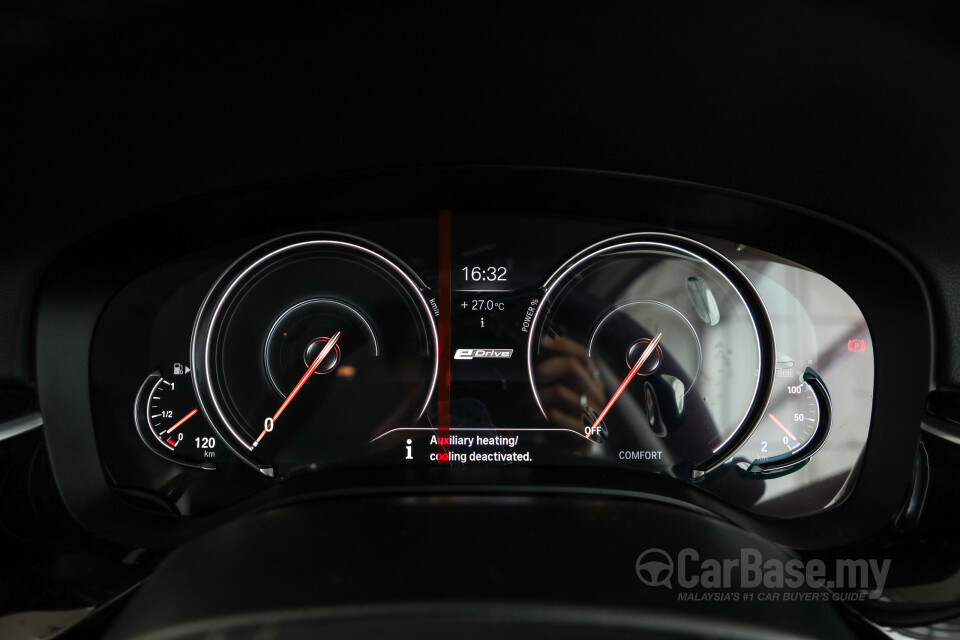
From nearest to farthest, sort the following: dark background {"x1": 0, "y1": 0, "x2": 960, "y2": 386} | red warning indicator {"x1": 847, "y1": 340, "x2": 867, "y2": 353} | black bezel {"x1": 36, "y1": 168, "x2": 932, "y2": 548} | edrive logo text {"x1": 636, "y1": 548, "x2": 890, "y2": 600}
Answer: edrive logo text {"x1": 636, "y1": 548, "x2": 890, "y2": 600} < dark background {"x1": 0, "y1": 0, "x2": 960, "y2": 386} < black bezel {"x1": 36, "y1": 168, "x2": 932, "y2": 548} < red warning indicator {"x1": 847, "y1": 340, "x2": 867, "y2": 353}

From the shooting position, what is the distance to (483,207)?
199 centimetres

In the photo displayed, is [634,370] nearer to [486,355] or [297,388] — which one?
[486,355]

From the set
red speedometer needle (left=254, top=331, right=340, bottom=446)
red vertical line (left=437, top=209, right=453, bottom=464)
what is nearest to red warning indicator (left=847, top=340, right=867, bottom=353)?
red vertical line (left=437, top=209, right=453, bottom=464)

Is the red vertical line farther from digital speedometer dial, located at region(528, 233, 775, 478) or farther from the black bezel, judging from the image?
digital speedometer dial, located at region(528, 233, 775, 478)

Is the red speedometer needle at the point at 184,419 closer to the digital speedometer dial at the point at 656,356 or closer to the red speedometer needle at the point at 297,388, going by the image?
the red speedometer needle at the point at 297,388

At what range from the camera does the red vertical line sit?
1.97 meters

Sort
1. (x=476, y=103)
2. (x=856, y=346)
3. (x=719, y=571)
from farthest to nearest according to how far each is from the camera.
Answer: (x=856, y=346) < (x=476, y=103) < (x=719, y=571)

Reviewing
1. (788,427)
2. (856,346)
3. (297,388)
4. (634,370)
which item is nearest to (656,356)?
(634,370)

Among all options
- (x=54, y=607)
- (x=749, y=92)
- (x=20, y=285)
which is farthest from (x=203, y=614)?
(x=749, y=92)

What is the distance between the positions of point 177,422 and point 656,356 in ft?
3.95

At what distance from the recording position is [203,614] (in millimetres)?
1135

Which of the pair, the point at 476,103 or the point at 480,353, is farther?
the point at 480,353

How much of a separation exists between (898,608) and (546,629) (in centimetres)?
76

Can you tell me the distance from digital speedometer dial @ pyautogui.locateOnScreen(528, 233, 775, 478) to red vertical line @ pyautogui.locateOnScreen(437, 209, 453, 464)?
0.22 m
